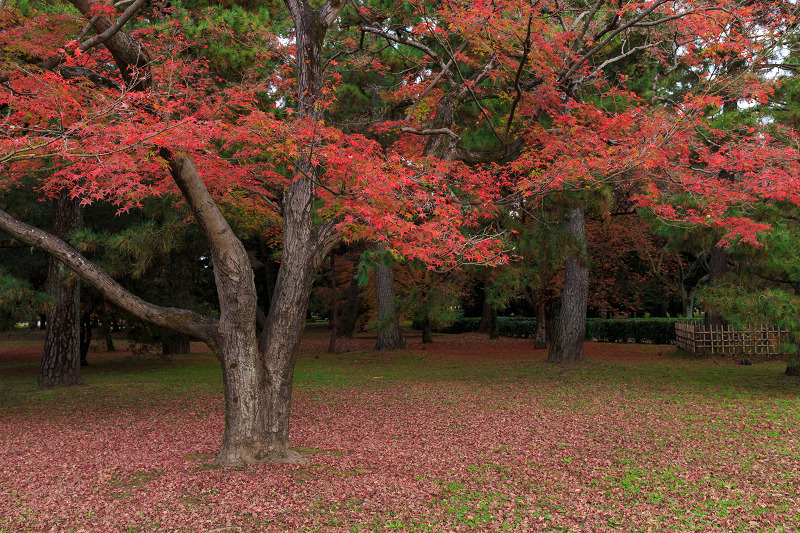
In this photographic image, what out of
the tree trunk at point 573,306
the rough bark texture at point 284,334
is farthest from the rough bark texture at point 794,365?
the rough bark texture at point 284,334


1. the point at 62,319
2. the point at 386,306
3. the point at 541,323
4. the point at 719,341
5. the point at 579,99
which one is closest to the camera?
the point at 579,99

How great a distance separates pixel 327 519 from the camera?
4.20 m

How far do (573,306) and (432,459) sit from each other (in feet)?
27.3

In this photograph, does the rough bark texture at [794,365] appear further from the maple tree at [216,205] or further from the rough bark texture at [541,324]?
the rough bark texture at [541,324]

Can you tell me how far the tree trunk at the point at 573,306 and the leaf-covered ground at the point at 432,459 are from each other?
1.96 m

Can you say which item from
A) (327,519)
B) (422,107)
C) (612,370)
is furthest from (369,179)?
(612,370)

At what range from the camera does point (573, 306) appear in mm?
13148

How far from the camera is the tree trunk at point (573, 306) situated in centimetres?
1307

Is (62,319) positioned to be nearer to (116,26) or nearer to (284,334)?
(284,334)

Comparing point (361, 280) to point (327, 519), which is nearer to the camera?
point (327, 519)

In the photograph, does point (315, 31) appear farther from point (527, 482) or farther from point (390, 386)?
point (390, 386)

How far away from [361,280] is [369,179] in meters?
3.28

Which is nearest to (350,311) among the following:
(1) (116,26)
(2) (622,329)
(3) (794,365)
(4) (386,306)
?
(4) (386,306)

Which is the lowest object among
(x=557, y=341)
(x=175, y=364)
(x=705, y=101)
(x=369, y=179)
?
(x=175, y=364)
